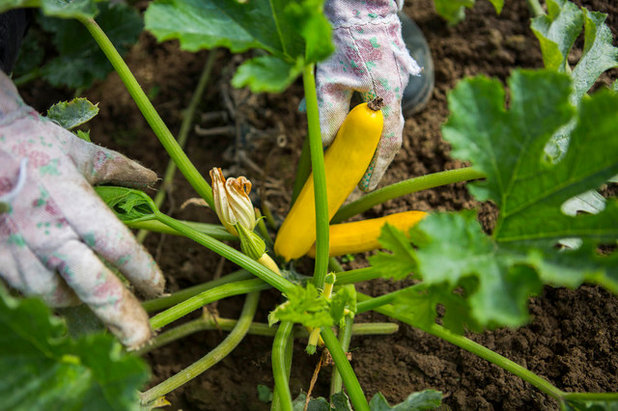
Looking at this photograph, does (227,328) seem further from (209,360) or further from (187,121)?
(187,121)

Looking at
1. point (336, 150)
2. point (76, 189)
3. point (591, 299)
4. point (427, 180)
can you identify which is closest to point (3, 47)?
point (76, 189)

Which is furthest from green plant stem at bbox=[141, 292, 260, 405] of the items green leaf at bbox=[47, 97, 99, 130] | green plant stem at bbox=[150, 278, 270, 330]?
green leaf at bbox=[47, 97, 99, 130]

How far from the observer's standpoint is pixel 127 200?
1.37 metres

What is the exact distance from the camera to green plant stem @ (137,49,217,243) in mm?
2096

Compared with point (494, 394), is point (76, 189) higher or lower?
higher

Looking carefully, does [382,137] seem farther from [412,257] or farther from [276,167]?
[276,167]

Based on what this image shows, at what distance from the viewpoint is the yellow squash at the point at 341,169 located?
1.46 m

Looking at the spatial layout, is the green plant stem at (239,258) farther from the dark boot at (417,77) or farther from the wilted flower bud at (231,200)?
the dark boot at (417,77)

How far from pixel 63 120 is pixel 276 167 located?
2.87 ft

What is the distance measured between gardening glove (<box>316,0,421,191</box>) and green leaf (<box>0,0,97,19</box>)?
0.62 m

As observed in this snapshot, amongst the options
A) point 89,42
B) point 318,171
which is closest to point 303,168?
point 318,171

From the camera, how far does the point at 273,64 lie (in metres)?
1.18

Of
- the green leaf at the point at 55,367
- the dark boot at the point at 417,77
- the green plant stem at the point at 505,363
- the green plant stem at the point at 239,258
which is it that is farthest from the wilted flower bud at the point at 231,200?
the dark boot at the point at 417,77

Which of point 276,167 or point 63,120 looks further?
point 276,167
